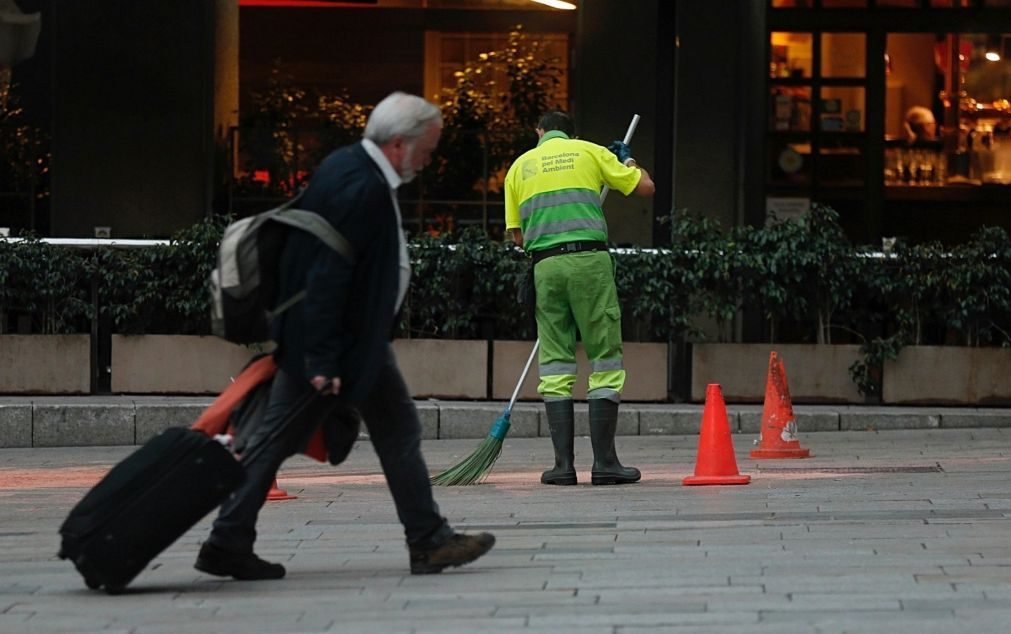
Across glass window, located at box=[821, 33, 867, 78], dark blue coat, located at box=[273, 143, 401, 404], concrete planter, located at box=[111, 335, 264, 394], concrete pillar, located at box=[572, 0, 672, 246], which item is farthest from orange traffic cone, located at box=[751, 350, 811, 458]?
glass window, located at box=[821, 33, 867, 78]

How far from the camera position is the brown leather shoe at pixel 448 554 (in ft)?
20.0

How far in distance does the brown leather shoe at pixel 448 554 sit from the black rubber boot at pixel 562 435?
263cm

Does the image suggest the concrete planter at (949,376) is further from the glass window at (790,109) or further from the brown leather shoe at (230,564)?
the brown leather shoe at (230,564)

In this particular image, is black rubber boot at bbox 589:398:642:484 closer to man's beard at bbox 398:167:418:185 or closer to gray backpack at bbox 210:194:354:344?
man's beard at bbox 398:167:418:185

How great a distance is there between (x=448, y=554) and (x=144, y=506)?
1002 mm

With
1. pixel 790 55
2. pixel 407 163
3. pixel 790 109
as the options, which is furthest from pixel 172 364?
pixel 407 163

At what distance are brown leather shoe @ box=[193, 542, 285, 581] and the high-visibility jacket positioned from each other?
2.98 metres

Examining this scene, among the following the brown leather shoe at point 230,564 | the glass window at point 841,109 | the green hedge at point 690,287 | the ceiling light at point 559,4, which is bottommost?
the brown leather shoe at point 230,564

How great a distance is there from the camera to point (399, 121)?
5.96 meters

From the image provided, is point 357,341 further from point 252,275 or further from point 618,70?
point 618,70

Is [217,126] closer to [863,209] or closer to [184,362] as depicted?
[184,362]

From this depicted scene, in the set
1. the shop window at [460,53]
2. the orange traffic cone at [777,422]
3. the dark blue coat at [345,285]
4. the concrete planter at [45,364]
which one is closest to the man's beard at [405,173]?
the dark blue coat at [345,285]

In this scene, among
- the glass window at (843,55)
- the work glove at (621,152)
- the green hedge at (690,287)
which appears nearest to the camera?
the work glove at (621,152)

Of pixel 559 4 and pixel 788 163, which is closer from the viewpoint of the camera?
pixel 559 4
